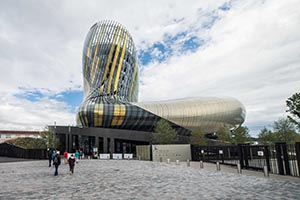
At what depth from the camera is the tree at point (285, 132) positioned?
4544cm

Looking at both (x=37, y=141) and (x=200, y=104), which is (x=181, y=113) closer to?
(x=200, y=104)

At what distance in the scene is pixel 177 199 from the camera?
8.76 meters

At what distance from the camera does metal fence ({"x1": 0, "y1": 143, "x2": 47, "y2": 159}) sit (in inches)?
1678

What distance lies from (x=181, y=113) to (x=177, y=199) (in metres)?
60.2

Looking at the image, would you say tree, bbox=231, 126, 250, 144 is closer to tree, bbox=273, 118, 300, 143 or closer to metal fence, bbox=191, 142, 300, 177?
tree, bbox=273, 118, 300, 143

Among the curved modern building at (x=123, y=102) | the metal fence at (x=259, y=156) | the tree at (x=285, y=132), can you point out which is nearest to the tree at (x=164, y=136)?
the curved modern building at (x=123, y=102)

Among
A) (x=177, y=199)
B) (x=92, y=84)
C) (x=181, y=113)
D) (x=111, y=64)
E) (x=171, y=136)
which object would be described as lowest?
(x=177, y=199)

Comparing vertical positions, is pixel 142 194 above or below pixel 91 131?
below

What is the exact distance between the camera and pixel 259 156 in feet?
58.8

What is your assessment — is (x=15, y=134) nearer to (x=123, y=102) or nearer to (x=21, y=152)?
(x=123, y=102)

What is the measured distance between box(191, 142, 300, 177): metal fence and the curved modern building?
3302 centimetres

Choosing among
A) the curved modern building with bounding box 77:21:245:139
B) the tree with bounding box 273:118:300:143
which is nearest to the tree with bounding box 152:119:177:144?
the curved modern building with bounding box 77:21:245:139

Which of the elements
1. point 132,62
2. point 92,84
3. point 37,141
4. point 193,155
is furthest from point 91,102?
point 193,155

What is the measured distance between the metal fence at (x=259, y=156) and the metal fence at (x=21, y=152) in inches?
1016
